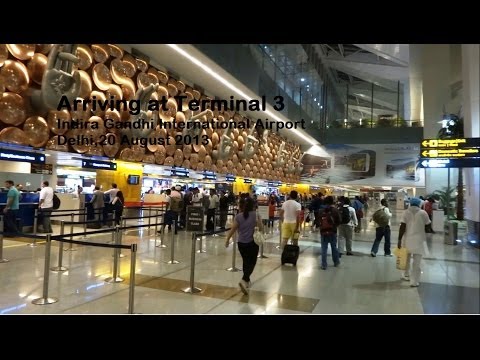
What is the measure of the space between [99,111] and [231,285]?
749 centimetres

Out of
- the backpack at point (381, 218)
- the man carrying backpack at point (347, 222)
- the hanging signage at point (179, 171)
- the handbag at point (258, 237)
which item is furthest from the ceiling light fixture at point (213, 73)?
the handbag at point (258, 237)

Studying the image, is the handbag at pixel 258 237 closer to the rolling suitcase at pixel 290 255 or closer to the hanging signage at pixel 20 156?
the rolling suitcase at pixel 290 255

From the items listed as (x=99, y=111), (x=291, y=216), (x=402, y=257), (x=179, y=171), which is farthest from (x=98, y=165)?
(x=402, y=257)

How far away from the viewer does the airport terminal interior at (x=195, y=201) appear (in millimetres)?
5844

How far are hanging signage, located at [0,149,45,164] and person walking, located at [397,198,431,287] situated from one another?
27.3 feet

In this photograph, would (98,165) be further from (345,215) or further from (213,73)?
(345,215)

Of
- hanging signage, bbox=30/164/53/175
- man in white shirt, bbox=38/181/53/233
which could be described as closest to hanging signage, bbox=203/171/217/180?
hanging signage, bbox=30/164/53/175

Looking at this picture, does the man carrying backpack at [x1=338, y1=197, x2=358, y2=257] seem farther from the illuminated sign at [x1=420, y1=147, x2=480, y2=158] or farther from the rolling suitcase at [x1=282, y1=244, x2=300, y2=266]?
the illuminated sign at [x1=420, y1=147, x2=480, y2=158]

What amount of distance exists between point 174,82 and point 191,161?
3135 mm

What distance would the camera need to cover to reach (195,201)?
1484cm

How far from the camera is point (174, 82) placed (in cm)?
1447
